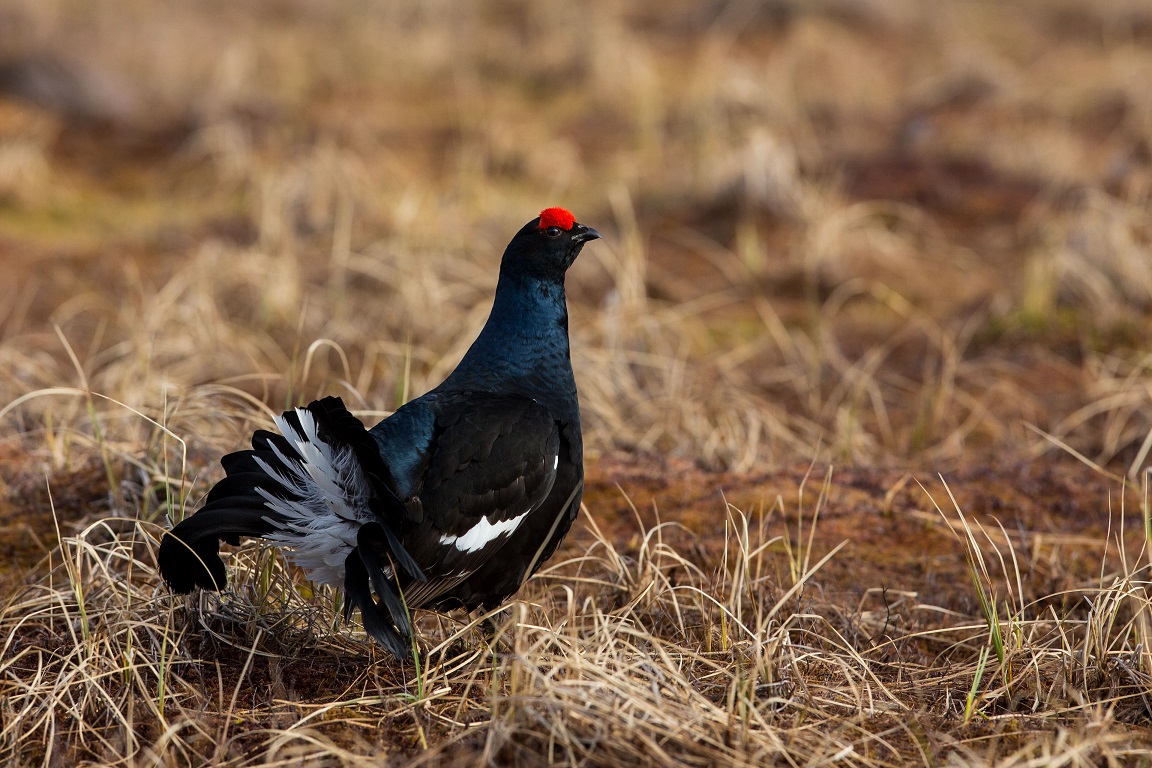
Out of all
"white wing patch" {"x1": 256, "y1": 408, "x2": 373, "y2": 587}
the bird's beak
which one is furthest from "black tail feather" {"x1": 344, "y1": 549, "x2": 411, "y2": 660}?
the bird's beak

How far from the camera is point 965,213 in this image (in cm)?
893

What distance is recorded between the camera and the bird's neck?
10.6ft

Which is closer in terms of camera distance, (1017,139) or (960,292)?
(960,292)

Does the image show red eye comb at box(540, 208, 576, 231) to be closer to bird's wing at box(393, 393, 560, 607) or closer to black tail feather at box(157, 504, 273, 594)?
bird's wing at box(393, 393, 560, 607)

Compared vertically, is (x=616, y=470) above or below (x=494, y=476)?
below

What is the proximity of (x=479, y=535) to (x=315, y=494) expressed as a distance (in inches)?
Answer: 16.1

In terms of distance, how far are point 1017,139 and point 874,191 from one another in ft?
5.88

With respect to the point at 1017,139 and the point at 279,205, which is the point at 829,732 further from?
the point at 1017,139

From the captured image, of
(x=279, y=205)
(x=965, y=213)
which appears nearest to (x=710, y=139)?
(x=965, y=213)

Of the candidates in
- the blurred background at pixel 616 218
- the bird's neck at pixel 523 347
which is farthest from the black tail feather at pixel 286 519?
the bird's neck at pixel 523 347

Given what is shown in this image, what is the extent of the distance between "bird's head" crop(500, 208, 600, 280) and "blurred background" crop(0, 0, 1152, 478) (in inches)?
34.5

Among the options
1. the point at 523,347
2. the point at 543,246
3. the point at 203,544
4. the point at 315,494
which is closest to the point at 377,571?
the point at 315,494

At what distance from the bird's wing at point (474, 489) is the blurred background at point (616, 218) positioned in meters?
0.76

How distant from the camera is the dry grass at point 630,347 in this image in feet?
8.84
